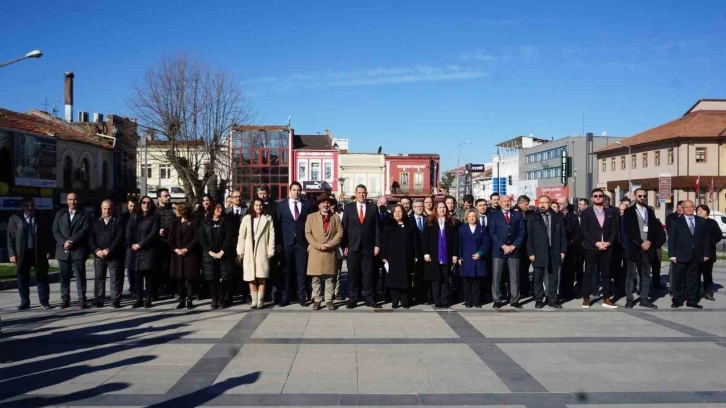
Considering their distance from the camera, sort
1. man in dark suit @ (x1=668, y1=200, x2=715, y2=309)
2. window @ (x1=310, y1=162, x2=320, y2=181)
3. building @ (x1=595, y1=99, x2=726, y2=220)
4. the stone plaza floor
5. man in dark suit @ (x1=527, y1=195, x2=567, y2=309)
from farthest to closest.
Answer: window @ (x1=310, y1=162, x2=320, y2=181), building @ (x1=595, y1=99, x2=726, y2=220), man in dark suit @ (x1=668, y1=200, x2=715, y2=309), man in dark suit @ (x1=527, y1=195, x2=567, y2=309), the stone plaza floor

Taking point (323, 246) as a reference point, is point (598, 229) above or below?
above

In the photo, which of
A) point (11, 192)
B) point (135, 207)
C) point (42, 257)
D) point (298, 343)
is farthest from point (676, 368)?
point (11, 192)

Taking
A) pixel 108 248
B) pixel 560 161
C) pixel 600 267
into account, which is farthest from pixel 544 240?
pixel 560 161

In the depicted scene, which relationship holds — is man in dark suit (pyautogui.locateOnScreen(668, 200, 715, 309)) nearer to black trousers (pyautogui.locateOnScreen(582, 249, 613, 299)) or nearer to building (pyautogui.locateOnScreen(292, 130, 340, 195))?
black trousers (pyautogui.locateOnScreen(582, 249, 613, 299))

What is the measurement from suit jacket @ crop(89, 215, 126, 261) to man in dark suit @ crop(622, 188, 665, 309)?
899cm

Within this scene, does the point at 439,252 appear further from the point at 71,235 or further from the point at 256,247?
the point at 71,235

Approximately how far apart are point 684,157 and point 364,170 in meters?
30.6

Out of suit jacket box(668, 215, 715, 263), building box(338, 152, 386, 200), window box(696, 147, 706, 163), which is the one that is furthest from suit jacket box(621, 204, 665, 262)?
building box(338, 152, 386, 200)

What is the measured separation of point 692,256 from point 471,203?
4153mm

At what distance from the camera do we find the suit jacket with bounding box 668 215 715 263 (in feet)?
36.9

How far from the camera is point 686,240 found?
37.2 ft

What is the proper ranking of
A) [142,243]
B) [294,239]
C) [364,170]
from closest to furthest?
[142,243]
[294,239]
[364,170]

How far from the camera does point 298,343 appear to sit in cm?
806

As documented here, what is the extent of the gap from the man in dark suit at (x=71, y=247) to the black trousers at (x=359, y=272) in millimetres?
4646
